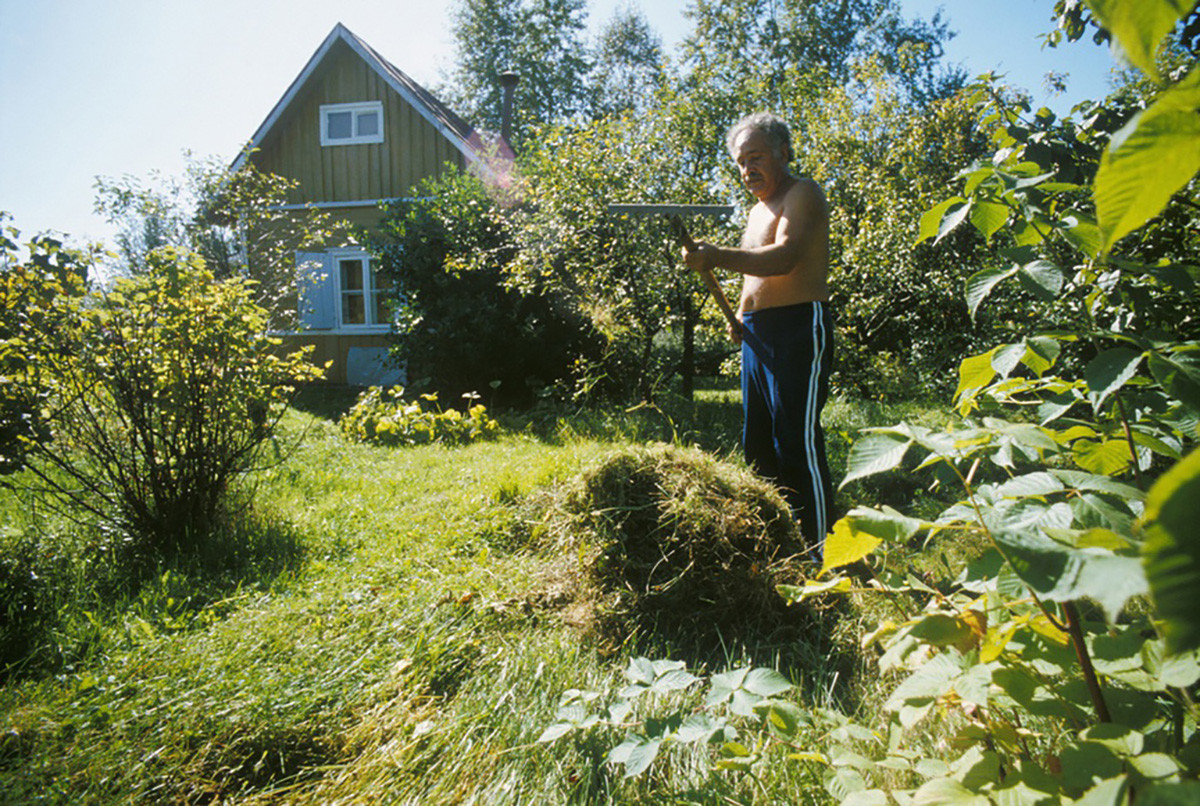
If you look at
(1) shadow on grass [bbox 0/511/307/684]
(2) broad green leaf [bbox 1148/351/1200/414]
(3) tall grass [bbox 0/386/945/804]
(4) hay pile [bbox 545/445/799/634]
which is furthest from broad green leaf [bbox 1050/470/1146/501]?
(1) shadow on grass [bbox 0/511/307/684]

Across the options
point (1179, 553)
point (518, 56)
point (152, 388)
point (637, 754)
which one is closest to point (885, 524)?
point (1179, 553)

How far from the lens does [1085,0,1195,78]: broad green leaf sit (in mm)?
358

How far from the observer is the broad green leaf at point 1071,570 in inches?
19.3

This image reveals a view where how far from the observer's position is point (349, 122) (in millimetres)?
13273

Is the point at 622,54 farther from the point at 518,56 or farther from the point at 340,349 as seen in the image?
the point at 340,349

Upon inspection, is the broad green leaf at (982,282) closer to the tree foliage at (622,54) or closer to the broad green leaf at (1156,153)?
the broad green leaf at (1156,153)

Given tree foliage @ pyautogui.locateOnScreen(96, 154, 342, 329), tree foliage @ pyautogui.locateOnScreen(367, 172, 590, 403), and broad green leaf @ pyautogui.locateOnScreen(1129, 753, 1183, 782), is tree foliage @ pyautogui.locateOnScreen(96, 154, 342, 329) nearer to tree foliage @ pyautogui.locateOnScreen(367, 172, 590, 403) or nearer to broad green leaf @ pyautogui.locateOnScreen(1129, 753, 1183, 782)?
tree foliage @ pyautogui.locateOnScreen(367, 172, 590, 403)

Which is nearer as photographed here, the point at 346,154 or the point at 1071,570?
the point at 1071,570

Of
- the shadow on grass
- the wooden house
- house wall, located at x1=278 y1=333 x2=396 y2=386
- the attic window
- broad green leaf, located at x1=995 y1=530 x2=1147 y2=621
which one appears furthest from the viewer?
the attic window

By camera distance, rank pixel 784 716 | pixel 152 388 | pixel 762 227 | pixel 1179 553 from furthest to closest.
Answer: pixel 152 388, pixel 762 227, pixel 784 716, pixel 1179 553

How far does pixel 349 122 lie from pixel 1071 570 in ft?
49.0

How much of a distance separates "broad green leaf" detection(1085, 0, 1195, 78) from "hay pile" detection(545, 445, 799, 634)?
2263 mm

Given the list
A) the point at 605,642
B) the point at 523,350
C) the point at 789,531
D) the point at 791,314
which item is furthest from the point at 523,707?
the point at 523,350

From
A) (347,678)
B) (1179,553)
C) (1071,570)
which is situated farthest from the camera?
(347,678)
